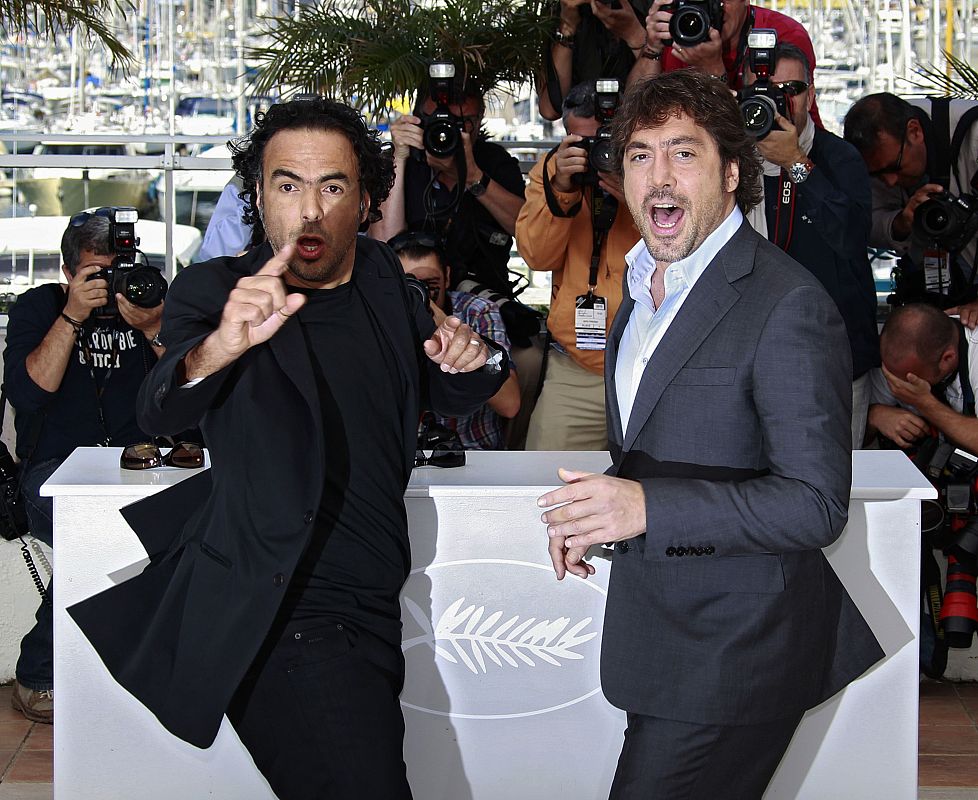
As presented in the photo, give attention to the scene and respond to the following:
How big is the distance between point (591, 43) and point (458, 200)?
0.69 metres

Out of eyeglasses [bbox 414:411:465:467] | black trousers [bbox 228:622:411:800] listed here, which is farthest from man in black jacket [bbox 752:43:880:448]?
black trousers [bbox 228:622:411:800]

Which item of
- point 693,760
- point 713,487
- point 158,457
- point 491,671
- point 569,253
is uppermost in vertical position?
point 569,253

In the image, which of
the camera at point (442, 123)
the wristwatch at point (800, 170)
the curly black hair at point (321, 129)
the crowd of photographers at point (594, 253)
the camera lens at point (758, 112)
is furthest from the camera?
the camera at point (442, 123)

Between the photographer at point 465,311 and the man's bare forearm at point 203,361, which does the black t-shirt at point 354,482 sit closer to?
the man's bare forearm at point 203,361

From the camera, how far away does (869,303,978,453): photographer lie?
3.89 meters

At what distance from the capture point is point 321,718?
2148 millimetres

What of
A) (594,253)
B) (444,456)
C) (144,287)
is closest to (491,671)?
(444,456)

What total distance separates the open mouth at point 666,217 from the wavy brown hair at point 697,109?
0.38 feet

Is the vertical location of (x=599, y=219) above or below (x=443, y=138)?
below

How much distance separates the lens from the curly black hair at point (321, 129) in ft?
7.95

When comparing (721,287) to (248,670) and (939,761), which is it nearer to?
(248,670)

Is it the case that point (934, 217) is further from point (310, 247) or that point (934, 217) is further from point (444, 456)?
point (310, 247)

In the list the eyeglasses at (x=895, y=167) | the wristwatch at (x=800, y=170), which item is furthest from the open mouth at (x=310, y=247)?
the eyeglasses at (x=895, y=167)

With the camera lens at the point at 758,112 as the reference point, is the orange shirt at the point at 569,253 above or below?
below
